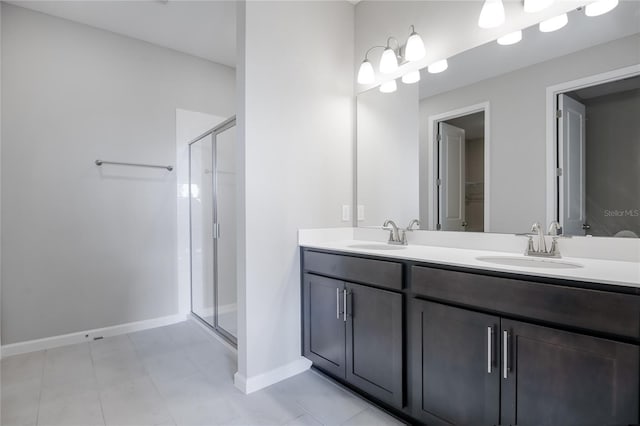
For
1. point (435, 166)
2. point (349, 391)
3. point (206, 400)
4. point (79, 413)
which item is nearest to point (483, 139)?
point (435, 166)

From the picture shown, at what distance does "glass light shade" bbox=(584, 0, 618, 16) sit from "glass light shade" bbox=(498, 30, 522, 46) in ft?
0.87

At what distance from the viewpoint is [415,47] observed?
1982mm

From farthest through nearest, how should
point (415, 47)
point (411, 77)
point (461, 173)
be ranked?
1. point (411, 77)
2. point (415, 47)
3. point (461, 173)

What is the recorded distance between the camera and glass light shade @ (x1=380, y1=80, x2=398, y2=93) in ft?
7.34

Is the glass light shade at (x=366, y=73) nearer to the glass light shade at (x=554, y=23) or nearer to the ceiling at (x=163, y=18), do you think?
the glass light shade at (x=554, y=23)

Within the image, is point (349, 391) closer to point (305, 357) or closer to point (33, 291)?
point (305, 357)

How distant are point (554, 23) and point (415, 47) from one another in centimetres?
71

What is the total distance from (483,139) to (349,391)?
1.65 metres

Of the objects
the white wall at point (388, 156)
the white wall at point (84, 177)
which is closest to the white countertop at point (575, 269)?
the white wall at point (388, 156)

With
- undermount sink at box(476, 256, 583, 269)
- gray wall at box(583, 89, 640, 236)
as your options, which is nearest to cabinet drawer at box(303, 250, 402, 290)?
undermount sink at box(476, 256, 583, 269)

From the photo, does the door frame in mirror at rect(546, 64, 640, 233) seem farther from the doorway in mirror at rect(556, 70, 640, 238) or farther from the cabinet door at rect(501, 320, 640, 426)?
the cabinet door at rect(501, 320, 640, 426)

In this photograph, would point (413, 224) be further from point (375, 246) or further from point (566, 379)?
point (566, 379)

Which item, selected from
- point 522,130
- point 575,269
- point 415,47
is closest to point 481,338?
point 575,269

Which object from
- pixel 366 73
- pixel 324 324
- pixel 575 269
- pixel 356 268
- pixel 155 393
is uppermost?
pixel 366 73
